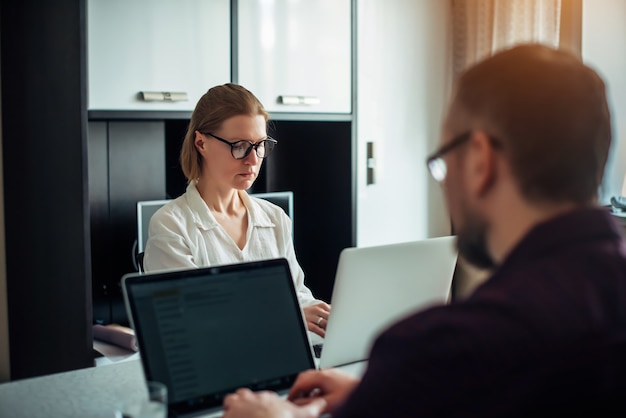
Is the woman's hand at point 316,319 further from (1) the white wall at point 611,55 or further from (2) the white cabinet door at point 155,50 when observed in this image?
(1) the white wall at point 611,55

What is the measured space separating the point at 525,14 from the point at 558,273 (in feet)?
9.67

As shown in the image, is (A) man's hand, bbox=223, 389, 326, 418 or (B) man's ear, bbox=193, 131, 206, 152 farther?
(B) man's ear, bbox=193, 131, 206, 152

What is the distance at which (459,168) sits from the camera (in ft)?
3.53

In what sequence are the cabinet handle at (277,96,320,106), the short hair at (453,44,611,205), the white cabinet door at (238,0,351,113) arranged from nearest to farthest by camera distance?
the short hair at (453,44,611,205), the white cabinet door at (238,0,351,113), the cabinet handle at (277,96,320,106)

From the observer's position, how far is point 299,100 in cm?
328

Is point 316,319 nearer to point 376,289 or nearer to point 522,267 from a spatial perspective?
point 376,289

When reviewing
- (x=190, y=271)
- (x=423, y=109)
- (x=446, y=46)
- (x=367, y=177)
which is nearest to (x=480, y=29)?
(x=446, y=46)

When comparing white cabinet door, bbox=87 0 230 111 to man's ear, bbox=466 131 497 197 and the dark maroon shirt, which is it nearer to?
man's ear, bbox=466 131 497 197

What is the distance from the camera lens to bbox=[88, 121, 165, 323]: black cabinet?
3.03 metres

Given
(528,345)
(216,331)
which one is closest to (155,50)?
(216,331)

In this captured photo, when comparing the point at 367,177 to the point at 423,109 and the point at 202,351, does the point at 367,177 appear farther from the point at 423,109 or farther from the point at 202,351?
the point at 202,351

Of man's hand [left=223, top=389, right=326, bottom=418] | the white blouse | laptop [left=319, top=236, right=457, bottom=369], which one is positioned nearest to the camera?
man's hand [left=223, top=389, right=326, bottom=418]

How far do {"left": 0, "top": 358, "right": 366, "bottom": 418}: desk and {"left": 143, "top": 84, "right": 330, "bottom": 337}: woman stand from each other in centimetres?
55

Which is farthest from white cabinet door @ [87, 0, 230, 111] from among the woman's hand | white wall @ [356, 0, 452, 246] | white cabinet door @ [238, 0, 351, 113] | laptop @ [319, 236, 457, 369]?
laptop @ [319, 236, 457, 369]
